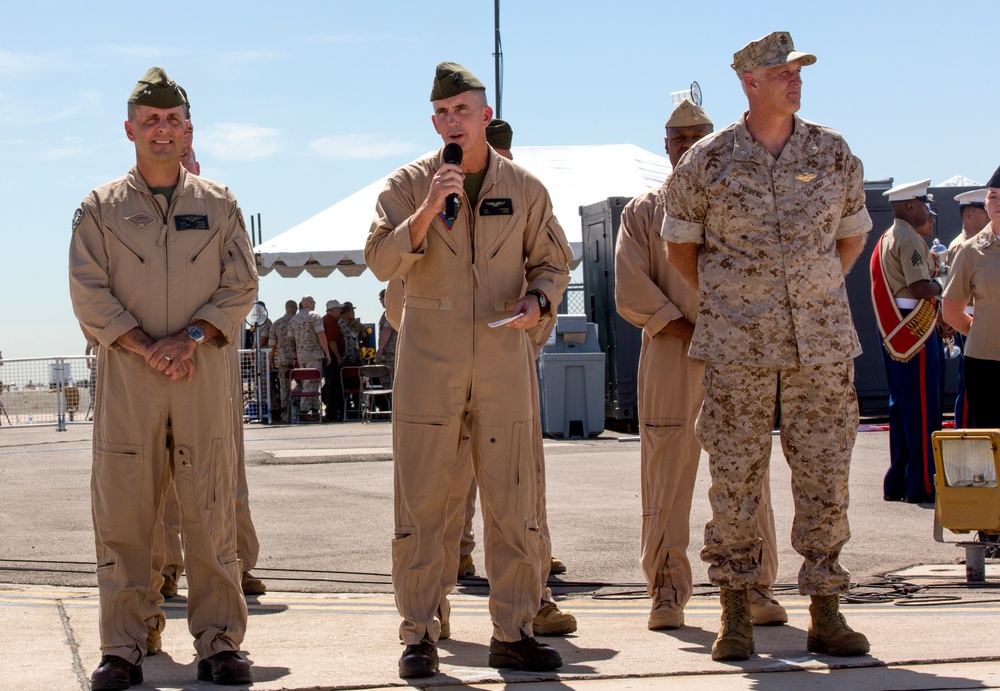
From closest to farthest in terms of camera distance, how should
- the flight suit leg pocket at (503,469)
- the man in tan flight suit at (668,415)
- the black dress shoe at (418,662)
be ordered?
the black dress shoe at (418,662) < the flight suit leg pocket at (503,469) < the man in tan flight suit at (668,415)

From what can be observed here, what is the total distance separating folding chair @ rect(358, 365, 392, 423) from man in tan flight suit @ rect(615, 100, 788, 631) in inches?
569

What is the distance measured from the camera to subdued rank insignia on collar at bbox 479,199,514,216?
509 cm

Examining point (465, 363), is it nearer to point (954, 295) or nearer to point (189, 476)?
point (189, 476)

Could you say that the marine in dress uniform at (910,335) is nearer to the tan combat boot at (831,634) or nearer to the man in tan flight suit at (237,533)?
the tan combat boot at (831,634)

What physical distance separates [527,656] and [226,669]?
42.0 inches

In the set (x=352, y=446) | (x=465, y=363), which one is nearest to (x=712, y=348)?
(x=465, y=363)

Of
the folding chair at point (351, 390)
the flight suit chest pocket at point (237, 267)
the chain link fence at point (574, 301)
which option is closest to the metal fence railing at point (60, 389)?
the folding chair at point (351, 390)

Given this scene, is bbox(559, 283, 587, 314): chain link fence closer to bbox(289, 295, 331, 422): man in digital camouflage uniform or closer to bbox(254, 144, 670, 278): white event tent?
bbox(254, 144, 670, 278): white event tent

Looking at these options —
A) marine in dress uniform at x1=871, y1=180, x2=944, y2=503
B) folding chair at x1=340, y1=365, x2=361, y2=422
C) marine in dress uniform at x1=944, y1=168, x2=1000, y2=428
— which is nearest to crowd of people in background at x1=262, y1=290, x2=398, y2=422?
folding chair at x1=340, y1=365, x2=361, y2=422

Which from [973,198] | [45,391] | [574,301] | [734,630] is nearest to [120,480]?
[734,630]

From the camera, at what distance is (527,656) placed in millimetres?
4938

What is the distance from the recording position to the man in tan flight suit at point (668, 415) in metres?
5.83

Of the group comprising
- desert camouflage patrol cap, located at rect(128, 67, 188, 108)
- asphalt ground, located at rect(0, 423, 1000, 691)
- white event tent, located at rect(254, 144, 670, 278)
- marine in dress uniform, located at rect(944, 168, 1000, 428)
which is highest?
white event tent, located at rect(254, 144, 670, 278)

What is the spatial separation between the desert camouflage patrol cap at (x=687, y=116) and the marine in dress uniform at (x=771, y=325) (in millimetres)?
856
